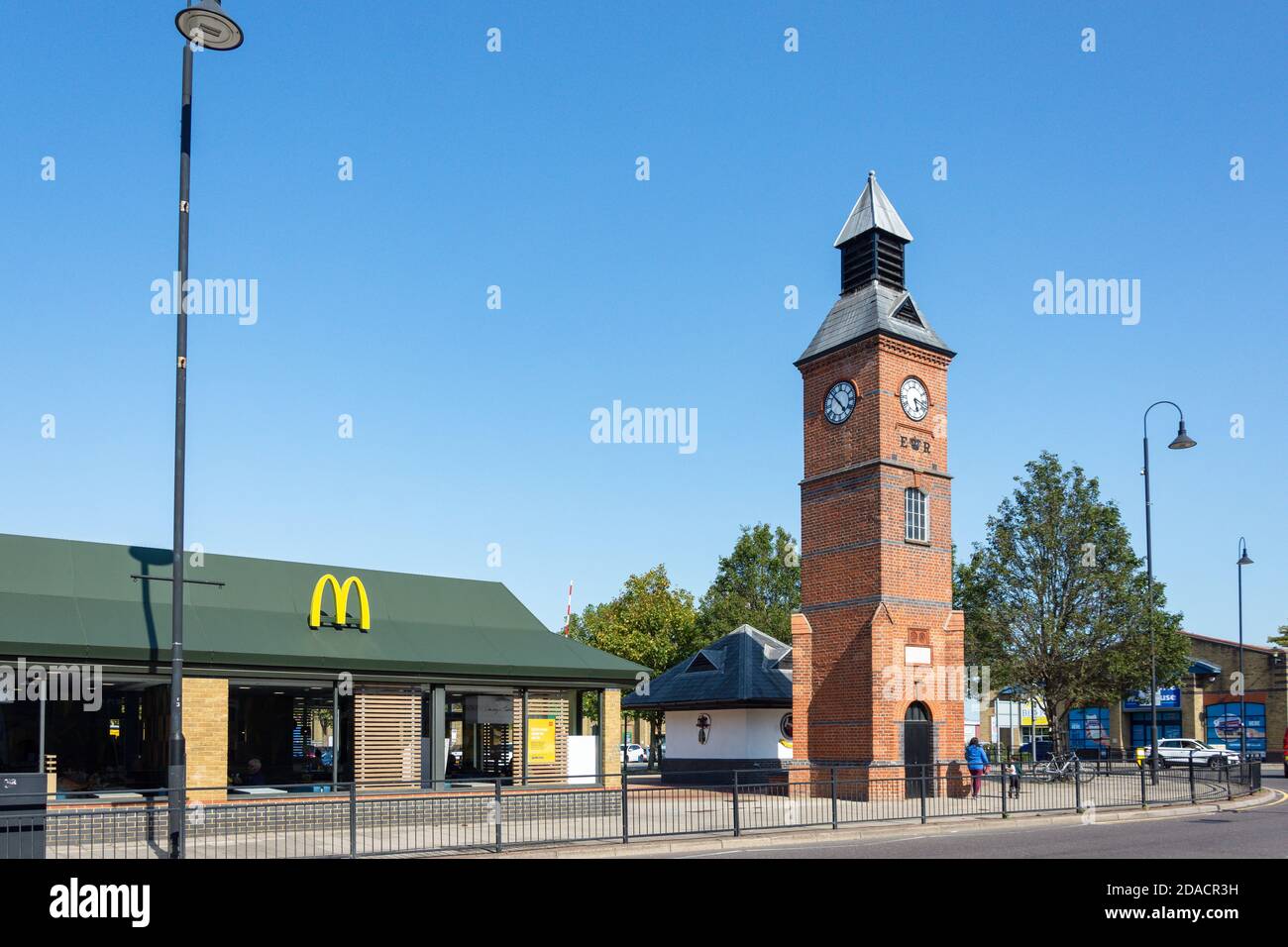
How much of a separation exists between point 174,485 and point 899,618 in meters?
18.9

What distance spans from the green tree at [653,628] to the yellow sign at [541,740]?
31.4 meters

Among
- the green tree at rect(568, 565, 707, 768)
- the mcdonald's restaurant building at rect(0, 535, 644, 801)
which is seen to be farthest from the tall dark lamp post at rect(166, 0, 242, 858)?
the green tree at rect(568, 565, 707, 768)

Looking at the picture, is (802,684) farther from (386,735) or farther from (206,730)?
(206,730)

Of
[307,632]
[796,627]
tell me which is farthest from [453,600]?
[796,627]

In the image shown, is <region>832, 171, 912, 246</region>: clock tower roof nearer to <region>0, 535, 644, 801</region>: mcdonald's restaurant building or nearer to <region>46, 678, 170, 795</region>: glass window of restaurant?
<region>0, 535, 644, 801</region>: mcdonald's restaurant building

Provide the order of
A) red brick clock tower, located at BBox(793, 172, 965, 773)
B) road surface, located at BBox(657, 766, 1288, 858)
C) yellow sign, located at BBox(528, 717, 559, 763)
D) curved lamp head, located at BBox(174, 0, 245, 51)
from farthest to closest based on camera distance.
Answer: red brick clock tower, located at BBox(793, 172, 965, 773) < yellow sign, located at BBox(528, 717, 559, 763) < road surface, located at BBox(657, 766, 1288, 858) < curved lamp head, located at BBox(174, 0, 245, 51)

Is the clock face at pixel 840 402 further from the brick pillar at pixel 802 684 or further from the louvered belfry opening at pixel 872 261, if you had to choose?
the brick pillar at pixel 802 684

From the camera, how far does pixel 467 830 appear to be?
2036cm

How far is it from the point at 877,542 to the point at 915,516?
5.71ft

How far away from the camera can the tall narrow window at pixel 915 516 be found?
2998cm

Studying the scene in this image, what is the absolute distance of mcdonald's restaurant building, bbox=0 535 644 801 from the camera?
2094cm

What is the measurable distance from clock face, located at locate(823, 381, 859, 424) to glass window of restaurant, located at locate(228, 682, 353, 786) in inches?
595

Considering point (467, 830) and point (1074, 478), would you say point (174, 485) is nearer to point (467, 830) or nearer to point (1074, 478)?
point (467, 830)

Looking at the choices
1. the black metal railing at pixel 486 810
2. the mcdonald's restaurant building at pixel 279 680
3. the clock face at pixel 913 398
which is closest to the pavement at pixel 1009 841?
the black metal railing at pixel 486 810
